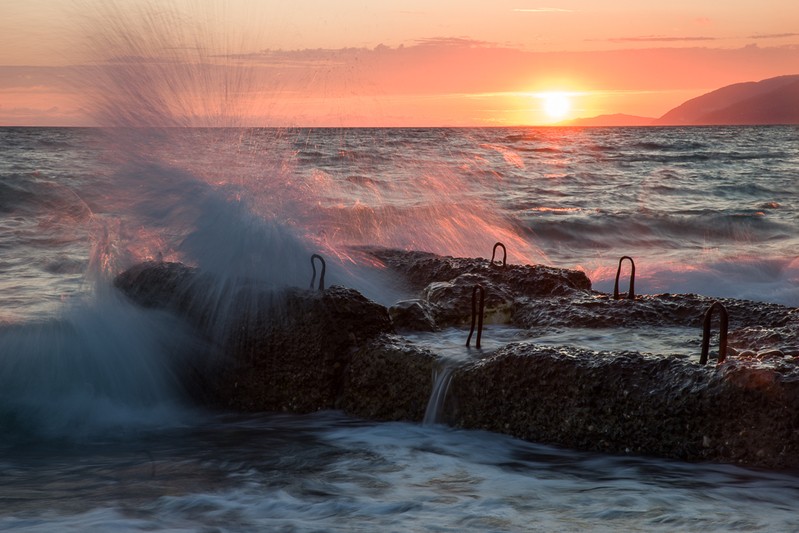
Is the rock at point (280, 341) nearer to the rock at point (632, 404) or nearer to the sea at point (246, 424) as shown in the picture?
the sea at point (246, 424)

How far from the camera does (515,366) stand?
14.4ft

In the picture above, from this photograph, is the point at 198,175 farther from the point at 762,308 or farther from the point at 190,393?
the point at 762,308

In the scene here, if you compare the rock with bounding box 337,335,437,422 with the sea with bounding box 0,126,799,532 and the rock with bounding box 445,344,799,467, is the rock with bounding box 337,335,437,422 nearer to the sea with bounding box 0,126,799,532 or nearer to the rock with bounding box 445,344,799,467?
the sea with bounding box 0,126,799,532

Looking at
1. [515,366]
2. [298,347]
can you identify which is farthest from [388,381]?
[515,366]

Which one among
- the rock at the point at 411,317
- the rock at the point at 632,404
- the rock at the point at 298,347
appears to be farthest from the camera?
the rock at the point at 411,317

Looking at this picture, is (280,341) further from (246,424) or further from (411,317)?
(411,317)

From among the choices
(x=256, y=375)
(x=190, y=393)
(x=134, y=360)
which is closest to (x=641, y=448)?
(x=256, y=375)

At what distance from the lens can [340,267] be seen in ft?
23.8

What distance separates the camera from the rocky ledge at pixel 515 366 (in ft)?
12.3

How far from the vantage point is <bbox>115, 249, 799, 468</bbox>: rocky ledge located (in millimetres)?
3760

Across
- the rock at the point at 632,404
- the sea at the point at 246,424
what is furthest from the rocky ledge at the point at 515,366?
the sea at the point at 246,424

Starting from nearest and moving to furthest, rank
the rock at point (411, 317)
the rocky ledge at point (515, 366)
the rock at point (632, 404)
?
the rock at point (632, 404) < the rocky ledge at point (515, 366) < the rock at point (411, 317)

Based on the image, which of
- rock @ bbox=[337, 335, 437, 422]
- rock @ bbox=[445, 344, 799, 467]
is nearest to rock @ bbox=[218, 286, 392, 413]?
rock @ bbox=[337, 335, 437, 422]

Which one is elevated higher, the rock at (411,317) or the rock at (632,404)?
the rock at (411,317)
